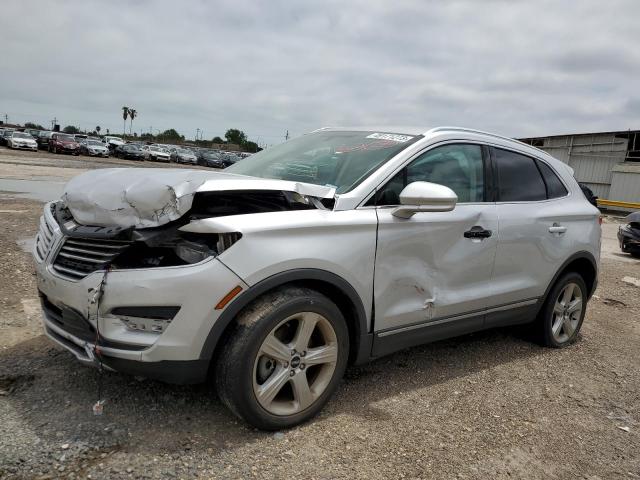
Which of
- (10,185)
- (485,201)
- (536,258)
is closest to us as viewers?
(485,201)

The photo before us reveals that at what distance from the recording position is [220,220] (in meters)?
2.58

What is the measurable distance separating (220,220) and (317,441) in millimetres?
1299

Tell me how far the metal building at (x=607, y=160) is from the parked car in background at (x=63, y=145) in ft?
109

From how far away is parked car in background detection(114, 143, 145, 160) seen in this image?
43875 millimetres

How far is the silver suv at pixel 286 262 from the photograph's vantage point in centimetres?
255

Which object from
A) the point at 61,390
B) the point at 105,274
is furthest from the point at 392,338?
the point at 61,390

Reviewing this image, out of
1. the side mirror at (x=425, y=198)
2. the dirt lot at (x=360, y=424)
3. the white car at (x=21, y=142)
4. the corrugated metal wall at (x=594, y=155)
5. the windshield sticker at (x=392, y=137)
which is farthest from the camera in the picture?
the white car at (x=21, y=142)

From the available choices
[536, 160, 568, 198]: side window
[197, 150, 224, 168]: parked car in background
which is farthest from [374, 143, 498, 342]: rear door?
[197, 150, 224, 168]: parked car in background

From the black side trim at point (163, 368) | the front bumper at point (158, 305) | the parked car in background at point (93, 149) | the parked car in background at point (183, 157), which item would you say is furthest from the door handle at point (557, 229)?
the parked car in background at point (183, 157)

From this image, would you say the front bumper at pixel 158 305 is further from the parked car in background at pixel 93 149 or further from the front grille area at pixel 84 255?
the parked car in background at pixel 93 149

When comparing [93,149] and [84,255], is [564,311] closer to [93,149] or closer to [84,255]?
[84,255]

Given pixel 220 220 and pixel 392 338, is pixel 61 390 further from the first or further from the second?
pixel 392 338

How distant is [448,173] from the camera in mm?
3701

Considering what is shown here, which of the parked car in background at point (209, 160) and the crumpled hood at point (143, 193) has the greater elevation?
the crumpled hood at point (143, 193)
